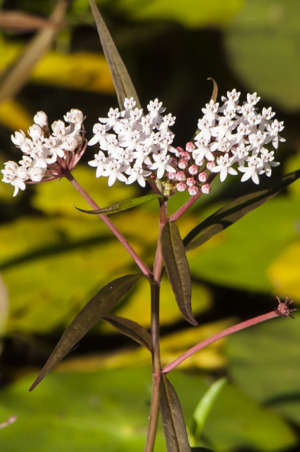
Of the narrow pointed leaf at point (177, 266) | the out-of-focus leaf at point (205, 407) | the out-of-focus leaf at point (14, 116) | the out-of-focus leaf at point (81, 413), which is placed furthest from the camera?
the out-of-focus leaf at point (14, 116)

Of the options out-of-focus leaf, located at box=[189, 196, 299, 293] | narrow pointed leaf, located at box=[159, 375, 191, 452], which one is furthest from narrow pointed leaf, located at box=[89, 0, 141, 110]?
out-of-focus leaf, located at box=[189, 196, 299, 293]

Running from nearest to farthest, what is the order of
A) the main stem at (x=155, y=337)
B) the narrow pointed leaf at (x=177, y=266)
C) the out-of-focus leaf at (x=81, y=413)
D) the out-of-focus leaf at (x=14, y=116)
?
the narrow pointed leaf at (x=177, y=266)
the main stem at (x=155, y=337)
the out-of-focus leaf at (x=81, y=413)
the out-of-focus leaf at (x=14, y=116)

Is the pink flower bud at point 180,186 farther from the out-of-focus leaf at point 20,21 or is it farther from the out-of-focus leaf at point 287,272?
the out-of-focus leaf at point 20,21

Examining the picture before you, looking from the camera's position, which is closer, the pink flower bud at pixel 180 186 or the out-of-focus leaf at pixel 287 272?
the pink flower bud at pixel 180 186

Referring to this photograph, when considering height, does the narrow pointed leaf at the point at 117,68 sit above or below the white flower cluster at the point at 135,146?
above

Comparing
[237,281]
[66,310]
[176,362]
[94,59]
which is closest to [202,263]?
[237,281]

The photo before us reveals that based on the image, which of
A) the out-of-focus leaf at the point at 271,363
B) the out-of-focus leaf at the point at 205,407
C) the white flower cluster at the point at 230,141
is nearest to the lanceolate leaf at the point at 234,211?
the white flower cluster at the point at 230,141

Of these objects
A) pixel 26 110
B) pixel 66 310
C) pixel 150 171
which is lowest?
pixel 150 171

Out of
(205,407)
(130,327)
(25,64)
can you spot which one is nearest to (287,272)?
(205,407)

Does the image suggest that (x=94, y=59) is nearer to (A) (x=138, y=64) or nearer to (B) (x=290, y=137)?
(A) (x=138, y=64)
